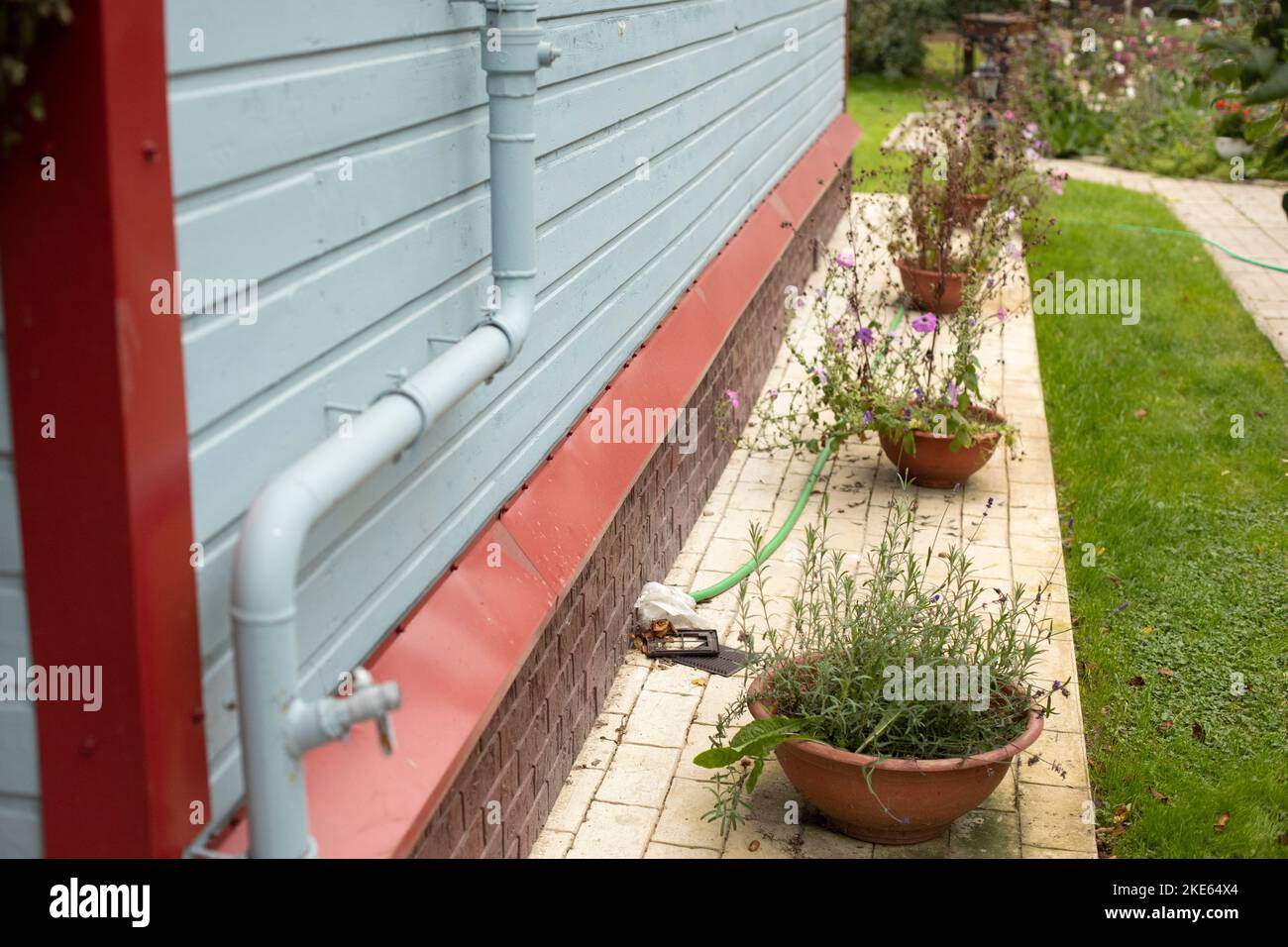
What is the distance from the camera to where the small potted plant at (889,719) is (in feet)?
13.0

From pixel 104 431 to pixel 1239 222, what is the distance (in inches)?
532

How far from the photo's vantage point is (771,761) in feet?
15.3

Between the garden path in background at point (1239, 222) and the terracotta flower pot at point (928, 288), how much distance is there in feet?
7.02

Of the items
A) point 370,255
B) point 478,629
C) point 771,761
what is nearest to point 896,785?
point 771,761

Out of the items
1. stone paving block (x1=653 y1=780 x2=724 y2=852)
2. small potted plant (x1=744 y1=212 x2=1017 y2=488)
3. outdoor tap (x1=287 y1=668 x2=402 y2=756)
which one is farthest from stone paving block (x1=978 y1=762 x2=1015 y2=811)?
outdoor tap (x1=287 y1=668 x2=402 y2=756)

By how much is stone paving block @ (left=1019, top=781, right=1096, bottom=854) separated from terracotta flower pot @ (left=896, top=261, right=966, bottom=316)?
5.74 m

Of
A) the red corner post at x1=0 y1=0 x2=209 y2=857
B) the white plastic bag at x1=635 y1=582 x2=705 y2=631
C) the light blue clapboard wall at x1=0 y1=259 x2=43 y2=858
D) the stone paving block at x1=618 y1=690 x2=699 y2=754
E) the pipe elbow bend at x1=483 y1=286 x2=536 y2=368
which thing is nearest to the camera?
the red corner post at x1=0 y1=0 x2=209 y2=857

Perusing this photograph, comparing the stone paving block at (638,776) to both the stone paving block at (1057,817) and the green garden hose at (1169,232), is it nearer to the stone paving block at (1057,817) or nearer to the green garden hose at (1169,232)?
the stone paving block at (1057,817)

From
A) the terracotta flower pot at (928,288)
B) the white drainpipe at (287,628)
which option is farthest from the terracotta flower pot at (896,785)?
the terracotta flower pot at (928,288)

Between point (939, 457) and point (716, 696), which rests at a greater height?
point (939, 457)

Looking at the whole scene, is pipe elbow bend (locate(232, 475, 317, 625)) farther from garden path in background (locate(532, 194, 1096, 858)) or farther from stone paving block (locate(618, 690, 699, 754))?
stone paving block (locate(618, 690, 699, 754))

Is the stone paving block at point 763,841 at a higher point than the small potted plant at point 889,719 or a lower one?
lower

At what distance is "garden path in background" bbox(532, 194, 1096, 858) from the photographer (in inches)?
164

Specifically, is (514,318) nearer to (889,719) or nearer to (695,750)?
(889,719)
